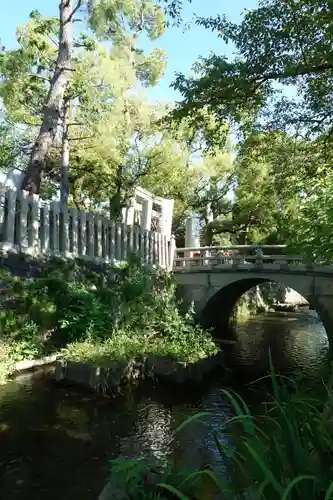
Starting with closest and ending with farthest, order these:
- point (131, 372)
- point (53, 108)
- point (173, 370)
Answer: point (131, 372), point (173, 370), point (53, 108)

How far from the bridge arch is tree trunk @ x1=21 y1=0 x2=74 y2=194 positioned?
7.31 metres

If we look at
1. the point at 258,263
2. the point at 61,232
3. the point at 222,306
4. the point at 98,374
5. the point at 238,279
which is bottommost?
the point at 98,374

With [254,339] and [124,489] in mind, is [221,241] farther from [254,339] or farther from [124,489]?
[124,489]

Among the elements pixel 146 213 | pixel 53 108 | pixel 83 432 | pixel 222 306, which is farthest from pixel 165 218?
pixel 83 432

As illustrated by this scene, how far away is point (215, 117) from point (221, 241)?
22323 mm

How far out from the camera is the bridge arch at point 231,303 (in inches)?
487

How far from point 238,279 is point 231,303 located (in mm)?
3421

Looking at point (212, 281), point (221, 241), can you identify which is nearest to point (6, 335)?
point (212, 281)

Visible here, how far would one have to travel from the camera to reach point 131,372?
8617 millimetres

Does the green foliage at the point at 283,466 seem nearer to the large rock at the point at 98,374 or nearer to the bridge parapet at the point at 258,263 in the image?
the large rock at the point at 98,374

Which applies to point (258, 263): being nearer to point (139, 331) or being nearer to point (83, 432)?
point (139, 331)

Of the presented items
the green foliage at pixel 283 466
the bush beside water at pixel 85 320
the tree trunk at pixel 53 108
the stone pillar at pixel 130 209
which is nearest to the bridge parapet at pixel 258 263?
the stone pillar at pixel 130 209

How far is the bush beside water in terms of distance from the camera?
8797 millimetres

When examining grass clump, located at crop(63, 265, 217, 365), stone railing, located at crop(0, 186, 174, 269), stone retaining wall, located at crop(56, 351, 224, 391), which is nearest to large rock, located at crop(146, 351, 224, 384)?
stone retaining wall, located at crop(56, 351, 224, 391)
